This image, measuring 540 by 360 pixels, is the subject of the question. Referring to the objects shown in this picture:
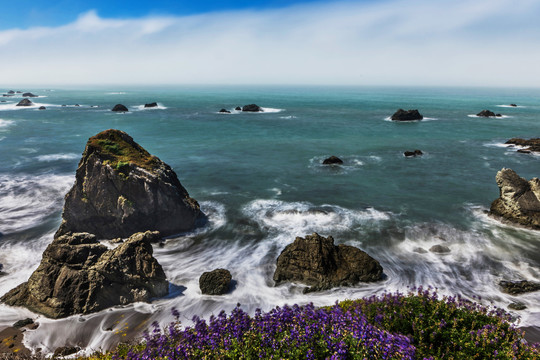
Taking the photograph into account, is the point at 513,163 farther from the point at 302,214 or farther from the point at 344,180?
the point at 302,214

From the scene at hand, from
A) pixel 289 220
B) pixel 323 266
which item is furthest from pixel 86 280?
pixel 289 220

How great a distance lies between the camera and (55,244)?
1906 cm

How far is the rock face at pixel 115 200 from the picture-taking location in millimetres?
26391

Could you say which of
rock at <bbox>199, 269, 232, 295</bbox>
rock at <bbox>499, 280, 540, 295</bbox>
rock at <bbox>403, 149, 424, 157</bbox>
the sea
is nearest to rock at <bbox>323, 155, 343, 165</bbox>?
the sea

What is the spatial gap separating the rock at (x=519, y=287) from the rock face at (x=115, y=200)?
25.2 metres

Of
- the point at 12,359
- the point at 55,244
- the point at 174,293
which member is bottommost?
the point at 174,293

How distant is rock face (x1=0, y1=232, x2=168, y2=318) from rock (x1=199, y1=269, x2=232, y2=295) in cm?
236

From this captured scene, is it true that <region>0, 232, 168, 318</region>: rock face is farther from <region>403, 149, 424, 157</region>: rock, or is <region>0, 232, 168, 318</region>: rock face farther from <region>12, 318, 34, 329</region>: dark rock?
<region>403, 149, 424, 157</region>: rock

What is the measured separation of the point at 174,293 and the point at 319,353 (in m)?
12.9

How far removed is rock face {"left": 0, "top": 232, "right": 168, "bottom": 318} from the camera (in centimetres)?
1741

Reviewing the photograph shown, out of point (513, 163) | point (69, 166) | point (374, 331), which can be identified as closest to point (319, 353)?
point (374, 331)

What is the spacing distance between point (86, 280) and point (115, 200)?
32.8 ft

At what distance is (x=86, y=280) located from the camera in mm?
17766

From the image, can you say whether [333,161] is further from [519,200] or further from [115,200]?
[115,200]
